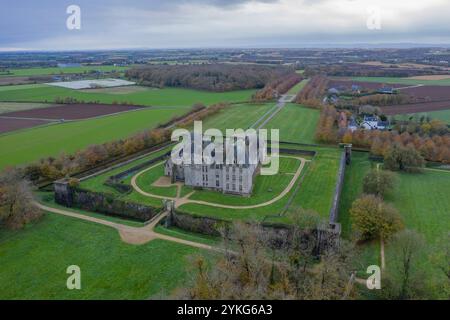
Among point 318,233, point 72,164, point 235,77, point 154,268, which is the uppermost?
point 235,77

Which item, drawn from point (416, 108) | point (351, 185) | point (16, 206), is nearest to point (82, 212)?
point (16, 206)

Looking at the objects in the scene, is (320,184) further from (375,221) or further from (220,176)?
(220,176)

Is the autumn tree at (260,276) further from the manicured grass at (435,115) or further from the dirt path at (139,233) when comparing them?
the manicured grass at (435,115)

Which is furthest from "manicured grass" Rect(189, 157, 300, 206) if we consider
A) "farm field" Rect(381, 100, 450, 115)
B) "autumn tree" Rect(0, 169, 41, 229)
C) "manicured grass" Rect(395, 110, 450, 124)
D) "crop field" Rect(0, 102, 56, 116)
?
"crop field" Rect(0, 102, 56, 116)

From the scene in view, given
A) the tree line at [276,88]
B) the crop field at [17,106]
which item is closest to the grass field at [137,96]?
the tree line at [276,88]

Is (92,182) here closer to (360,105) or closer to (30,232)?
(30,232)
